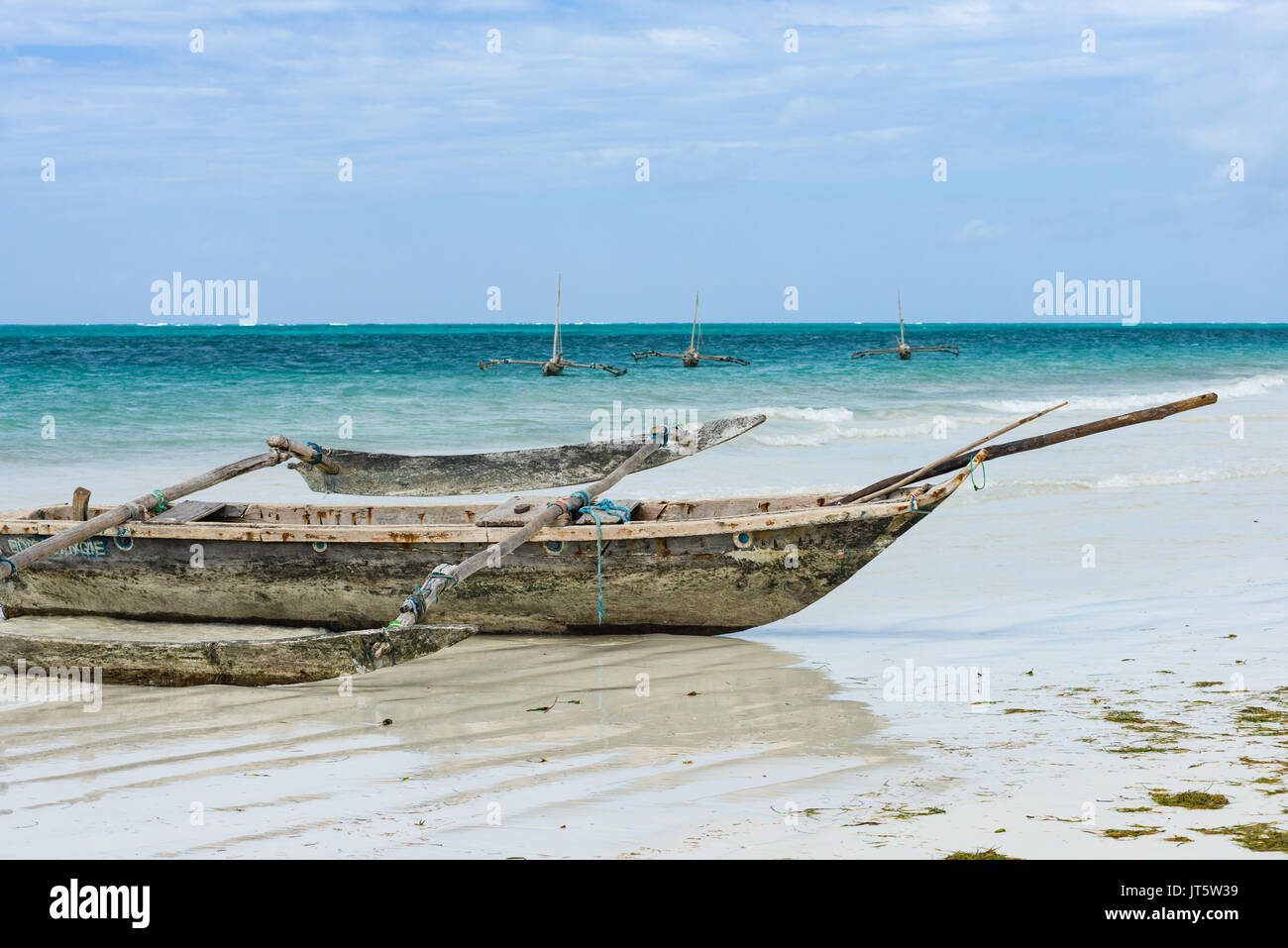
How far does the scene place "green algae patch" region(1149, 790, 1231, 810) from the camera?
12.4 feet

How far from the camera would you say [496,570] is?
23.2 feet

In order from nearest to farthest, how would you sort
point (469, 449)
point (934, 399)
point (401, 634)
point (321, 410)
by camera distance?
1. point (401, 634)
2. point (469, 449)
3. point (321, 410)
4. point (934, 399)

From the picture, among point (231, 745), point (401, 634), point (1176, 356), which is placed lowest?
point (231, 745)

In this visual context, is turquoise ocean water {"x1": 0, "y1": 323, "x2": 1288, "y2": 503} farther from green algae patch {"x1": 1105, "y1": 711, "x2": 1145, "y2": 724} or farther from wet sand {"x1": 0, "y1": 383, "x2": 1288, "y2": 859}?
green algae patch {"x1": 1105, "y1": 711, "x2": 1145, "y2": 724}

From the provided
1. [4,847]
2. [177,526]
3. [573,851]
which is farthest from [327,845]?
[177,526]

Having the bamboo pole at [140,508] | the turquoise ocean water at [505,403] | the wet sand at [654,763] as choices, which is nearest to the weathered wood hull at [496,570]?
the bamboo pole at [140,508]

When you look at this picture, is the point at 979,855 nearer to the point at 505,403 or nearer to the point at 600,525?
the point at 600,525

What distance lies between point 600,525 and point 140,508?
9.59 feet

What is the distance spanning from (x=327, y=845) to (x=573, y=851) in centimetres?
77

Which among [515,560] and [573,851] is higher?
[515,560]

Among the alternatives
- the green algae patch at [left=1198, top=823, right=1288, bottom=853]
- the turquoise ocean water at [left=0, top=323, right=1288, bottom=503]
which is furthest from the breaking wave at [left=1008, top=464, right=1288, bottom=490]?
the green algae patch at [left=1198, top=823, right=1288, bottom=853]

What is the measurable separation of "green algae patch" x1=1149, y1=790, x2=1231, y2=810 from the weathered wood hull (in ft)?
8.30

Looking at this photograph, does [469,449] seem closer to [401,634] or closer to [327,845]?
[401,634]

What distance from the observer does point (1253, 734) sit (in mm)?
4648
